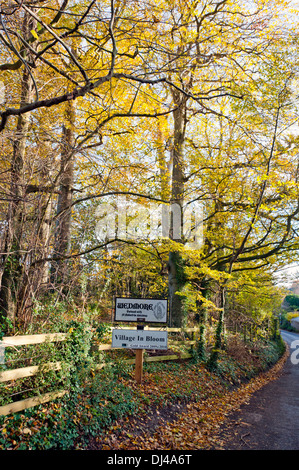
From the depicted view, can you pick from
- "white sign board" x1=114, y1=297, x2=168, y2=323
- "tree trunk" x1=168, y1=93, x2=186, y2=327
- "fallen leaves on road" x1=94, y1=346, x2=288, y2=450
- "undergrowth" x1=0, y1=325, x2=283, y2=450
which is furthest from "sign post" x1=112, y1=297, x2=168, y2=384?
"tree trunk" x1=168, y1=93, x2=186, y2=327

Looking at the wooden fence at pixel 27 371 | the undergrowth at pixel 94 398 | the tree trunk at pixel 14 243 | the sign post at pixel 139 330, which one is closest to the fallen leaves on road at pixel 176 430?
the undergrowth at pixel 94 398

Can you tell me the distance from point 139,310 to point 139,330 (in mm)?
440

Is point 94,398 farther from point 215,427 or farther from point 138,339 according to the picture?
point 215,427

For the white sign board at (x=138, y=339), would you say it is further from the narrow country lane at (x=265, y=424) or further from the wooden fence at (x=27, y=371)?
the narrow country lane at (x=265, y=424)

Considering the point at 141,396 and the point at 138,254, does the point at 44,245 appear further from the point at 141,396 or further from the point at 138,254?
the point at 138,254

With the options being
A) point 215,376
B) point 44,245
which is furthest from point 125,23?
point 215,376

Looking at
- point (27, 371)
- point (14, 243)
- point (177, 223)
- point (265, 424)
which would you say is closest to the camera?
point (27, 371)

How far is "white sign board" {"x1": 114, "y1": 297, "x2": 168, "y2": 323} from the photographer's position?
748 cm

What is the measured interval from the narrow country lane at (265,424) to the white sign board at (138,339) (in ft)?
6.95

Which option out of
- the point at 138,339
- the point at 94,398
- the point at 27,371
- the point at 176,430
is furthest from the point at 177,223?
the point at 27,371

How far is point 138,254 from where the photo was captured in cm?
1384

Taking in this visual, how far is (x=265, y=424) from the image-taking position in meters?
7.27

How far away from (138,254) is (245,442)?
867 centimetres

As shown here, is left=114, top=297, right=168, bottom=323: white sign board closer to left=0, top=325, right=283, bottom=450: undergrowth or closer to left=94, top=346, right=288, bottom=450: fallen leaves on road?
left=0, top=325, right=283, bottom=450: undergrowth
